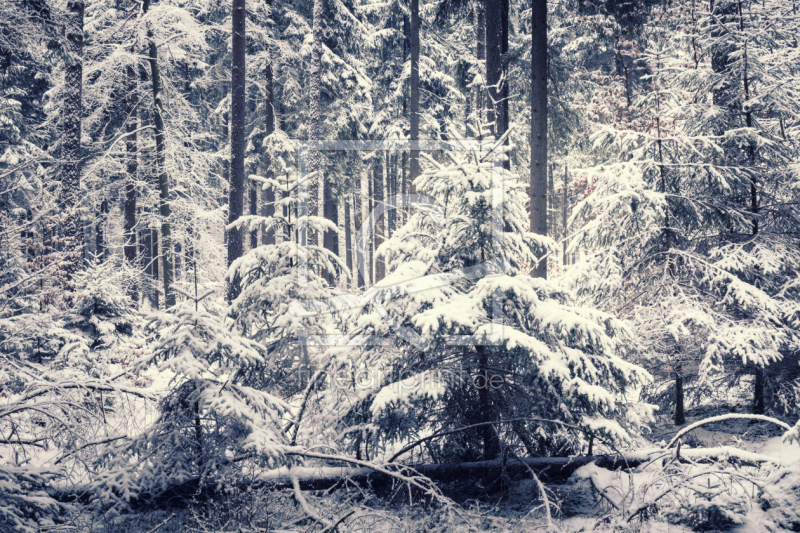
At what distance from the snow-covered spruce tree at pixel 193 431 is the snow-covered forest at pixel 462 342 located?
0.10 ft

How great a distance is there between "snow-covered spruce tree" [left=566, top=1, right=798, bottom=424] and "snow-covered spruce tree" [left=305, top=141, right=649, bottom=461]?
2.93 m

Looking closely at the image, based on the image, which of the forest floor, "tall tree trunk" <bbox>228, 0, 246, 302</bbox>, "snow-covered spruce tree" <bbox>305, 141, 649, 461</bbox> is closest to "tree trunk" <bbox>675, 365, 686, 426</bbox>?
the forest floor

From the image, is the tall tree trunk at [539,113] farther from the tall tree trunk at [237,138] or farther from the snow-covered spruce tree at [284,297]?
the tall tree trunk at [237,138]

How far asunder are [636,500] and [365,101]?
73.9 ft

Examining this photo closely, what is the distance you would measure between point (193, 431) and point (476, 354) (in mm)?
3184

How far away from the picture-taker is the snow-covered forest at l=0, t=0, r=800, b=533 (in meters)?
4.63

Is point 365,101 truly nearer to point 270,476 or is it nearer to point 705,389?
→ point 705,389

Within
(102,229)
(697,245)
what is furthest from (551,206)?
(102,229)

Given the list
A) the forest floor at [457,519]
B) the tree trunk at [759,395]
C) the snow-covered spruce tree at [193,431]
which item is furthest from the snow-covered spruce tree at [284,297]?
the tree trunk at [759,395]

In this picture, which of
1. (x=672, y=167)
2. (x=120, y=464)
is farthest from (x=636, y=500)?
(x=672, y=167)

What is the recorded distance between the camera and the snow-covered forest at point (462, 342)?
4629mm

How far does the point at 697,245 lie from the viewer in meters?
8.91

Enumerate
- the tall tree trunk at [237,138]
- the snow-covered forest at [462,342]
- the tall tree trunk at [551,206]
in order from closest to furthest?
the snow-covered forest at [462,342] < the tall tree trunk at [237,138] < the tall tree trunk at [551,206]

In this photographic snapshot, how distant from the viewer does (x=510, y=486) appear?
5.41 metres
